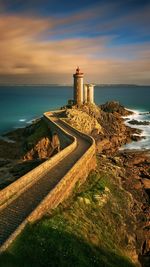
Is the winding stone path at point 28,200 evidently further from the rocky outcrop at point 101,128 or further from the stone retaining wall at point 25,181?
the rocky outcrop at point 101,128

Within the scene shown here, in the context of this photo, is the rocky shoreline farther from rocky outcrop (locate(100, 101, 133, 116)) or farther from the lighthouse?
rocky outcrop (locate(100, 101, 133, 116))

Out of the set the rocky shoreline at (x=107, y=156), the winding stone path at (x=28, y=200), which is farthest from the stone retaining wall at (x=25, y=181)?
the rocky shoreline at (x=107, y=156)

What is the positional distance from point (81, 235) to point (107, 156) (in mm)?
26298

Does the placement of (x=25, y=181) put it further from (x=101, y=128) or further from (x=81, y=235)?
(x=101, y=128)

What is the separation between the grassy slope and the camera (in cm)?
1758

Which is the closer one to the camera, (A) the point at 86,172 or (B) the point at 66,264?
(B) the point at 66,264

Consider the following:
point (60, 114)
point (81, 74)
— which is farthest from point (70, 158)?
point (81, 74)

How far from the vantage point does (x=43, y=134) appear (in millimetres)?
57938

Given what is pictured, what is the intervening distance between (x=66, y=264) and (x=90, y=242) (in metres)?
4.04

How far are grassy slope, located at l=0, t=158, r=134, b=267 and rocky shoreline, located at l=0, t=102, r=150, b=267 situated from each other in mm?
1908

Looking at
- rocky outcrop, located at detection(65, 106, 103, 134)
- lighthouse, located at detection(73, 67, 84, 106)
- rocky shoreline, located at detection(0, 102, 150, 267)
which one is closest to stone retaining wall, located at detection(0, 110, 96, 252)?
rocky shoreline, located at detection(0, 102, 150, 267)

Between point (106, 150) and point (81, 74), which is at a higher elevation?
point (81, 74)

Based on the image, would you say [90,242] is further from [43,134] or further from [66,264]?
[43,134]

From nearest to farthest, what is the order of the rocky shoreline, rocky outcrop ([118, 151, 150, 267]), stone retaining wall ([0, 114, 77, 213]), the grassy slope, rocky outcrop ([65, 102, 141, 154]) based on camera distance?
the grassy slope
stone retaining wall ([0, 114, 77, 213])
rocky outcrop ([118, 151, 150, 267])
the rocky shoreline
rocky outcrop ([65, 102, 141, 154])
